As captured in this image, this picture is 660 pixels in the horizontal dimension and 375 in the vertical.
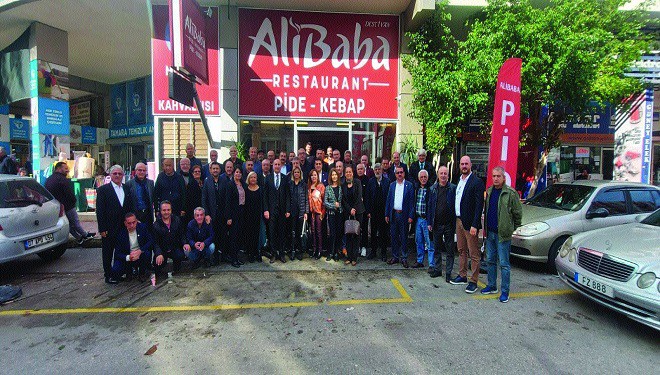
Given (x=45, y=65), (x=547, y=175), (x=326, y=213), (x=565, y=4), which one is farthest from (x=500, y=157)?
(x=45, y=65)

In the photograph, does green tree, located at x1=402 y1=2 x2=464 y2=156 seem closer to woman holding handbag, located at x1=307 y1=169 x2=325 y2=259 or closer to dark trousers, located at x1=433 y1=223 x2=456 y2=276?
dark trousers, located at x1=433 y1=223 x2=456 y2=276

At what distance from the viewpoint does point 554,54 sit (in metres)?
7.24

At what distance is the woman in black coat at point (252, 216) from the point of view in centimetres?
625

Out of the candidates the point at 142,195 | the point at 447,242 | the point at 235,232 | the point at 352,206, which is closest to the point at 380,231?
the point at 352,206

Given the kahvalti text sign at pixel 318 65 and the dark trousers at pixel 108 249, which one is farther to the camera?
the kahvalti text sign at pixel 318 65

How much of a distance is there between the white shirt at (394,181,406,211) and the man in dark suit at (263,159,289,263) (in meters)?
2.01

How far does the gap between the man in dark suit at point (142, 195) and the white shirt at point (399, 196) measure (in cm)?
425

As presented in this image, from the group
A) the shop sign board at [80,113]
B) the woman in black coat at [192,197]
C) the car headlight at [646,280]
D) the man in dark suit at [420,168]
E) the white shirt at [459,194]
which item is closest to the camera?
the car headlight at [646,280]

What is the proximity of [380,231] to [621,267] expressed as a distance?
3706 mm

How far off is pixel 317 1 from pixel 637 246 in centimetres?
915

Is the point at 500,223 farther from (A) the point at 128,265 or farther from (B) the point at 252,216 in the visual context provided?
(A) the point at 128,265

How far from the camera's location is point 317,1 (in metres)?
9.74

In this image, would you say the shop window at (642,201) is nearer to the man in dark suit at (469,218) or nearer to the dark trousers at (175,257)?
the man in dark suit at (469,218)

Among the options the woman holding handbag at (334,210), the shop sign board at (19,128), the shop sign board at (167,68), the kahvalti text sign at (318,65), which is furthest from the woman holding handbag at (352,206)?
the shop sign board at (19,128)
